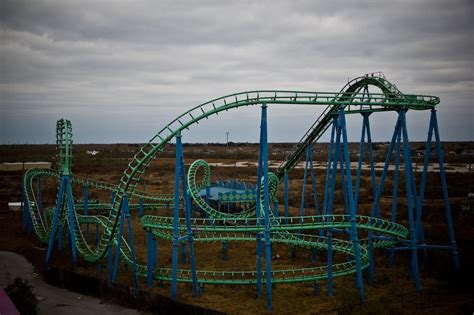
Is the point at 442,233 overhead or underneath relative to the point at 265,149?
underneath

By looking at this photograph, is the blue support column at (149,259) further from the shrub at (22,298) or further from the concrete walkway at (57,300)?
the shrub at (22,298)

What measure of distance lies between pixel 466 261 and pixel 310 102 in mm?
11561

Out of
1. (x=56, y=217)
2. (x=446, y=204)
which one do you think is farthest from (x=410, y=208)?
(x=56, y=217)

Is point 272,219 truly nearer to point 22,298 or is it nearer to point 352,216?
point 352,216

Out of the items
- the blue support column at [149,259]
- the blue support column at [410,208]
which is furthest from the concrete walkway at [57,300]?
the blue support column at [410,208]

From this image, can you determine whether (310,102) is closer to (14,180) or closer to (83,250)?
(83,250)

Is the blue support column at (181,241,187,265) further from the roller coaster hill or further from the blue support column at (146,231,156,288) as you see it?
→ the blue support column at (146,231,156,288)

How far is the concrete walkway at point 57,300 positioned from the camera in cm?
1697

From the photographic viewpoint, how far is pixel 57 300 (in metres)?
18.2

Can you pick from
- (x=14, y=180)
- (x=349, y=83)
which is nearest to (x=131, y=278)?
(x=349, y=83)

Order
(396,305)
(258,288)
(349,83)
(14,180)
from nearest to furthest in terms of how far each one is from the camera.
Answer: (396,305) < (258,288) < (349,83) < (14,180)

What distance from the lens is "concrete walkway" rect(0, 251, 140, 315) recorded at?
1697 centimetres

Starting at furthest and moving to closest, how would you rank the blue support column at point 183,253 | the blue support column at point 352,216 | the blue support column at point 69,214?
the blue support column at point 183,253 → the blue support column at point 69,214 → the blue support column at point 352,216

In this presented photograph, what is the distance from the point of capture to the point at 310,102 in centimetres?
1922
